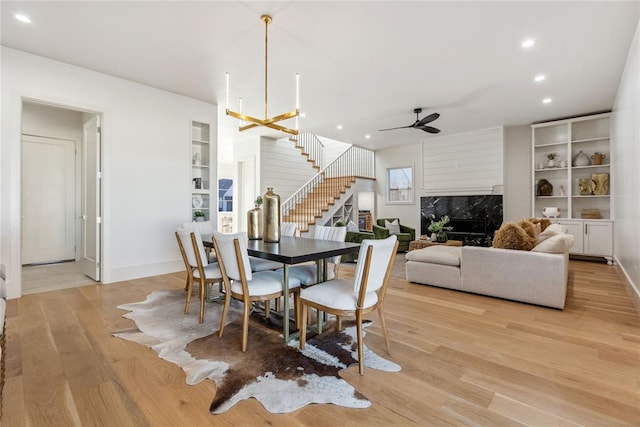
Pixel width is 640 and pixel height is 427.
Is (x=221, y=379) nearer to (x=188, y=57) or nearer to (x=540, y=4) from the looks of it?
(x=188, y=57)

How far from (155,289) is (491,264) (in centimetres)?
430

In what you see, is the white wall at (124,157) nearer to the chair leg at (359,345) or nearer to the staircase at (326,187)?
the staircase at (326,187)

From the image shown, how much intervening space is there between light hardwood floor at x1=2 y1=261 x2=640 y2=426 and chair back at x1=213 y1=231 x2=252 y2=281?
2.48 ft

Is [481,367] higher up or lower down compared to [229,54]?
lower down

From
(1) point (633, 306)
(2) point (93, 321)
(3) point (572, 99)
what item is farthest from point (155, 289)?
(3) point (572, 99)

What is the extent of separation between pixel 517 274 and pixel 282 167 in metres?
6.14

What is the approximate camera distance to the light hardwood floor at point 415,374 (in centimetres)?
161

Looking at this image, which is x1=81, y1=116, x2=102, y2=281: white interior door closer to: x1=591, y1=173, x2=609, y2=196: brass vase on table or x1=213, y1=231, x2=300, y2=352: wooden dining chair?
x1=213, y1=231, x2=300, y2=352: wooden dining chair

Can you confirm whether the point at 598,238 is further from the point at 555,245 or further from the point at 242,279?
the point at 242,279

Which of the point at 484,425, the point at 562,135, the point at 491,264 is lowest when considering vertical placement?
the point at 484,425

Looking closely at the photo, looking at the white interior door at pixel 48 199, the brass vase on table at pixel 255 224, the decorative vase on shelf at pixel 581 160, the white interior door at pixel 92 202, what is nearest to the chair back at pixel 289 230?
the brass vase on table at pixel 255 224

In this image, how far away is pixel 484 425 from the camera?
1.54 metres

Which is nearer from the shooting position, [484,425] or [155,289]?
[484,425]

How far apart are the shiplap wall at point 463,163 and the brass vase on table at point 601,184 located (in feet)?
5.36
